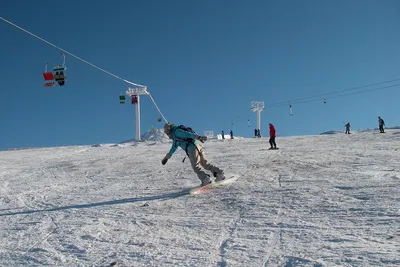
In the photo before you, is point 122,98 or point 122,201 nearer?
point 122,201

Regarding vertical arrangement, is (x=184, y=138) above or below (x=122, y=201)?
above

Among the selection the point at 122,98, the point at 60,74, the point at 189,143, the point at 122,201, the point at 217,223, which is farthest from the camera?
the point at 122,98

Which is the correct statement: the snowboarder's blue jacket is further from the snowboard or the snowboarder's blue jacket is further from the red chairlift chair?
the red chairlift chair

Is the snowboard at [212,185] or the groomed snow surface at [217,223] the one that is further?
the snowboard at [212,185]

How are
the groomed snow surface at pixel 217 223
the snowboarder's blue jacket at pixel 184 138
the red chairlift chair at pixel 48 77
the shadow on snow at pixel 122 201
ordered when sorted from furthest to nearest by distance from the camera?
the red chairlift chair at pixel 48 77 < the snowboarder's blue jacket at pixel 184 138 < the shadow on snow at pixel 122 201 < the groomed snow surface at pixel 217 223

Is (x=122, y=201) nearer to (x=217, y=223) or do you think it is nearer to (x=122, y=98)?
(x=217, y=223)

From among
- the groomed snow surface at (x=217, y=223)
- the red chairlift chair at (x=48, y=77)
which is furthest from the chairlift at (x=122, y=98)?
the groomed snow surface at (x=217, y=223)

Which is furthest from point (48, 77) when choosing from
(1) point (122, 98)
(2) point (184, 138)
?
(1) point (122, 98)

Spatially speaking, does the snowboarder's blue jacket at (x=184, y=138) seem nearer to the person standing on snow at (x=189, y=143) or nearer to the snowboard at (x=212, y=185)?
the person standing on snow at (x=189, y=143)

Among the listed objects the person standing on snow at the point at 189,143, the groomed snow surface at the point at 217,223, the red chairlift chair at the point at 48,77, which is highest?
the red chairlift chair at the point at 48,77

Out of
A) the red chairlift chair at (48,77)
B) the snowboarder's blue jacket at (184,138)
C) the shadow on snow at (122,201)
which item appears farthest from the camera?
the red chairlift chair at (48,77)

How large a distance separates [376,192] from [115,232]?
4669 millimetres

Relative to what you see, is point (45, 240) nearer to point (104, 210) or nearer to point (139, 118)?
point (104, 210)

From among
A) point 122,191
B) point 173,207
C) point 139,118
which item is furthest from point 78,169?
point 139,118
